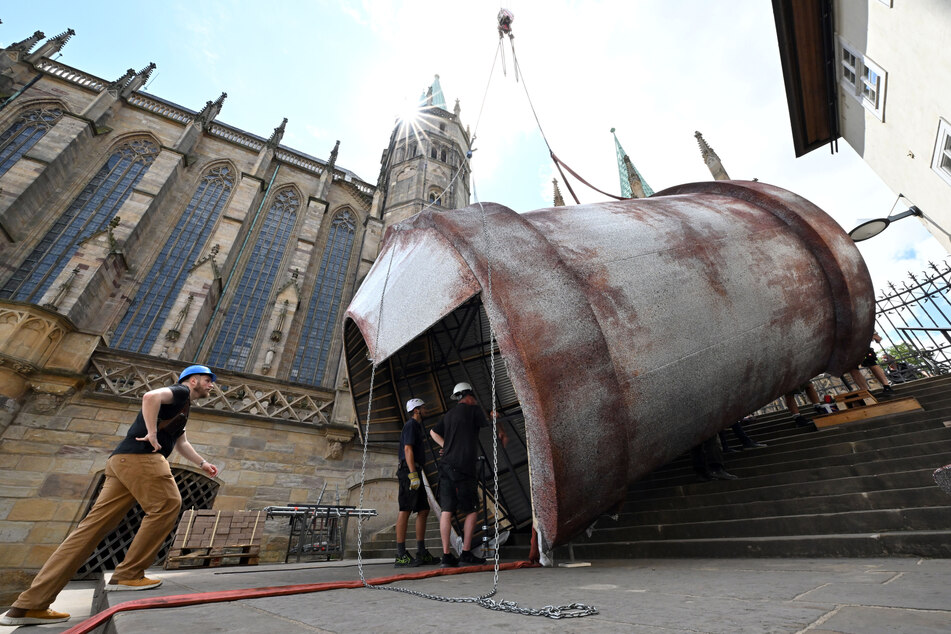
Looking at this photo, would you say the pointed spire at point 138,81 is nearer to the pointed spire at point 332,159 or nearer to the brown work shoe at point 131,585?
the pointed spire at point 332,159

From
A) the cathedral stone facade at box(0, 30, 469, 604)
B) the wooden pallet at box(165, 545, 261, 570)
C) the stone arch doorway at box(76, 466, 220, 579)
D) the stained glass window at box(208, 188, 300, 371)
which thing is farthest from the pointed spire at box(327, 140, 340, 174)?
the wooden pallet at box(165, 545, 261, 570)

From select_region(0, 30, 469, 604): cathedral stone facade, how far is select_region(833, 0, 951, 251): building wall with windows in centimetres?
761

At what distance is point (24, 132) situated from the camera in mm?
16594

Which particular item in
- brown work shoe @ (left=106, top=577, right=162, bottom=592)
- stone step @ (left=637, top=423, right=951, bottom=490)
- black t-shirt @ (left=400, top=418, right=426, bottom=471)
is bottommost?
brown work shoe @ (left=106, top=577, right=162, bottom=592)

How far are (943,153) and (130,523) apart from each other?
17451mm

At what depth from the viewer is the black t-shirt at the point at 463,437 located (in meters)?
3.88

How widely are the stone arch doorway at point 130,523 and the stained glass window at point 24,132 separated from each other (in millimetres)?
14855

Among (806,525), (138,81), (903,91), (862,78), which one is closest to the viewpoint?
(806,525)

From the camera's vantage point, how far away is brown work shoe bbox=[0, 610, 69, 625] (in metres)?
2.24

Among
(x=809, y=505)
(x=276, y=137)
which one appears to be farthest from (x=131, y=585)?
(x=276, y=137)

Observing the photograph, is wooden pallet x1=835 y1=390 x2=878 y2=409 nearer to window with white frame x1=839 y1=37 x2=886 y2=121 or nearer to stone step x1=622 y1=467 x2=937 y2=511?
stone step x1=622 y1=467 x2=937 y2=511

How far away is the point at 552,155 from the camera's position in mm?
6688

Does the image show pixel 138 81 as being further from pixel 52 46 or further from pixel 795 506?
pixel 795 506

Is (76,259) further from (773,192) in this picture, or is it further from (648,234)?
(773,192)
